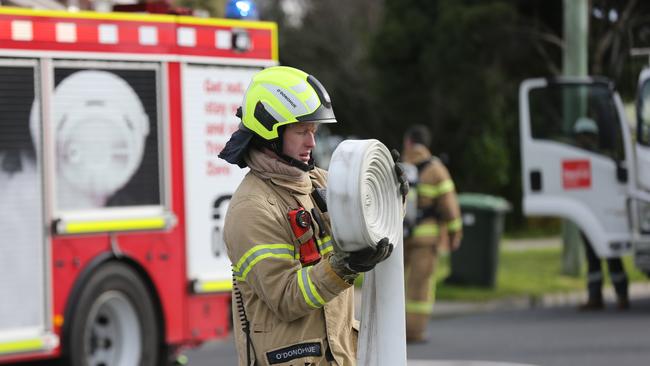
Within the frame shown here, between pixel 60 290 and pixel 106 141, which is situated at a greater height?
pixel 106 141

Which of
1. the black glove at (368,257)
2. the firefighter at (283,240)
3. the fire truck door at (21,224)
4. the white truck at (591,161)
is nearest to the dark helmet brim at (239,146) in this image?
the firefighter at (283,240)

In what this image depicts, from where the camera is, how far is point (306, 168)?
452 centimetres

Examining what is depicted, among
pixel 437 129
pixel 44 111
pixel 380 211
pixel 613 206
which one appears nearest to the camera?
pixel 380 211

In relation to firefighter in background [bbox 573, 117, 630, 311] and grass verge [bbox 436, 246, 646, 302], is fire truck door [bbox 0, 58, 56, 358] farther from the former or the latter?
grass verge [bbox 436, 246, 646, 302]

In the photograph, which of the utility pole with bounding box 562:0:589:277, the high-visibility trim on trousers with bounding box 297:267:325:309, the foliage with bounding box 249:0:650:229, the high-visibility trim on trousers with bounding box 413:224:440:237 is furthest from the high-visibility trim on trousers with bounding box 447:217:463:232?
the high-visibility trim on trousers with bounding box 297:267:325:309

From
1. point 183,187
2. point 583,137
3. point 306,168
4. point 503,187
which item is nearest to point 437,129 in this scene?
point 503,187

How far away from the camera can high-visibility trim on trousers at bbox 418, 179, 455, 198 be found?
41.2 feet

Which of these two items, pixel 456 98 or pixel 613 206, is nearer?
pixel 613 206

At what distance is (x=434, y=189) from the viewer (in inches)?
496

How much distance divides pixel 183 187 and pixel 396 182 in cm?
495

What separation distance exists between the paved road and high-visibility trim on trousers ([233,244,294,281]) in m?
6.50

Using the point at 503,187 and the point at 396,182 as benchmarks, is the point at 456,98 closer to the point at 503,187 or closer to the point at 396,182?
the point at 503,187

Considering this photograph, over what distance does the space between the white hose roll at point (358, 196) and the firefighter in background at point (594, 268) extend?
10.3m

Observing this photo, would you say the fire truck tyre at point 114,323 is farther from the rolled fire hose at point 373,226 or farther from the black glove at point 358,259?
the black glove at point 358,259
